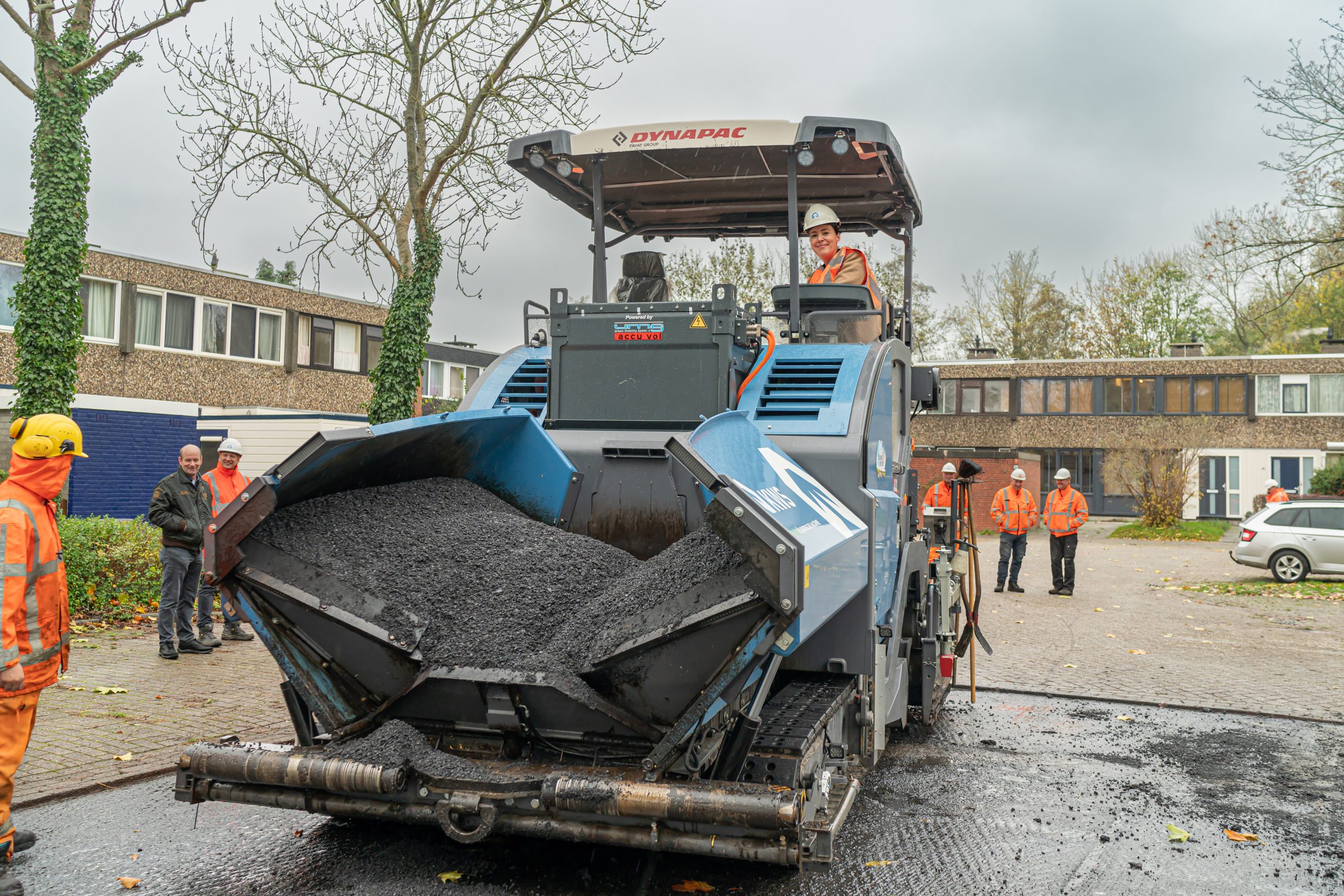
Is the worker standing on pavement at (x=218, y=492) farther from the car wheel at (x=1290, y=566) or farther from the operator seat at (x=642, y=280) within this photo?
the car wheel at (x=1290, y=566)

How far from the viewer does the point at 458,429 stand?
4.49 metres

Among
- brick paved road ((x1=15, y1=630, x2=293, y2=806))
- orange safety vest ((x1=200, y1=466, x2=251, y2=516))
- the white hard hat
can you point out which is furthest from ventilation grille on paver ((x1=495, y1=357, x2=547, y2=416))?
orange safety vest ((x1=200, y1=466, x2=251, y2=516))

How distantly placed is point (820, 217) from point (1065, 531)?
391 inches

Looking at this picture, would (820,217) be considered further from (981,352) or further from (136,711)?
(981,352)

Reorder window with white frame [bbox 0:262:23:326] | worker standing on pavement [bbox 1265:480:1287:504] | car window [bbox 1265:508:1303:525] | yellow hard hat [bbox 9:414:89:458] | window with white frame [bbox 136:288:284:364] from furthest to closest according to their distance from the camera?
1. window with white frame [bbox 136:288:284:364]
2. worker standing on pavement [bbox 1265:480:1287:504]
3. window with white frame [bbox 0:262:23:326]
4. car window [bbox 1265:508:1303:525]
5. yellow hard hat [bbox 9:414:89:458]

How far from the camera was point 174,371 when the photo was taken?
23875 mm

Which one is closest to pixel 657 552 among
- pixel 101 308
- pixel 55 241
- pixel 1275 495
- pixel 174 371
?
pixel 55 241

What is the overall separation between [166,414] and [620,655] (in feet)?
75.0

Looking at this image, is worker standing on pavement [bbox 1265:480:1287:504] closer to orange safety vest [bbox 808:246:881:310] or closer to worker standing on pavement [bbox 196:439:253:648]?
orange safety vest [bbox 808:246:881:310]

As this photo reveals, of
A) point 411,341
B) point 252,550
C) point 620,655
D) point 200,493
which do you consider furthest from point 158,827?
point 411,341

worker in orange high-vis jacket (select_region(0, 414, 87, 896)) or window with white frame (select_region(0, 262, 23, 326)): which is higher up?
window with white frame (select_region(0, 262, 23, 326))

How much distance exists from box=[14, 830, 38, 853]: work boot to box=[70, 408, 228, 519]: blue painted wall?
61.6 feet

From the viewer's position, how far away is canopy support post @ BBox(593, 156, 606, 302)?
6.11 m

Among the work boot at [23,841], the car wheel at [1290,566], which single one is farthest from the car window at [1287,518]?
the work boot at [23,841]
